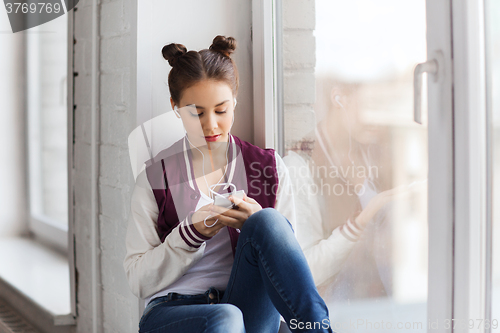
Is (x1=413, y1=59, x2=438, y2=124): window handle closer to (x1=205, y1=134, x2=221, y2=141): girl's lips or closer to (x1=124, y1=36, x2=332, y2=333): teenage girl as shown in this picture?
(x1=124, y1=36, x2=332, y2=333): teenage girl

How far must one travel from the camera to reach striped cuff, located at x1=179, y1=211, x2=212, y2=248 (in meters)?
0.83

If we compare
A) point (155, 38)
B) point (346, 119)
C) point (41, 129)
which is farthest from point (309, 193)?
point (41, 129)

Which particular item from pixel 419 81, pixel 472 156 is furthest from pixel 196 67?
pixel 472 156

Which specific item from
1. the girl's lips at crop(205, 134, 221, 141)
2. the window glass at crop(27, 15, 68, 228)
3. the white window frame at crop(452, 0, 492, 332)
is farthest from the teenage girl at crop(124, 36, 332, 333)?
the window glass at crop(27, 15, 68, 228)

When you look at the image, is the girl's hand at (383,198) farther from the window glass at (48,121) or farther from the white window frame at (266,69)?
the window glass at (48,121)

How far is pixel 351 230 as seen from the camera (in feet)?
2.86

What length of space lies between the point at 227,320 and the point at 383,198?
38 centimetres

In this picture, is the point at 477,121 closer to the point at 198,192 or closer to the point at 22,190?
the point at 198,192

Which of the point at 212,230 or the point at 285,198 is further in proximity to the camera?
the point at 285,198

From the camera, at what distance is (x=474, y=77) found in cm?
64

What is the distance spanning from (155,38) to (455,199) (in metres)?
0.80

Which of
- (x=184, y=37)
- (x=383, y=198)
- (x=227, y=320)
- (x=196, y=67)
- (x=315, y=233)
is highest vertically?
(x=184, y=37)

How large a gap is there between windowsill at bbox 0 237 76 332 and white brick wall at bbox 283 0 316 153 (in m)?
0.91

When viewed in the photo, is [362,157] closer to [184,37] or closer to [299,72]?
[299,72]
